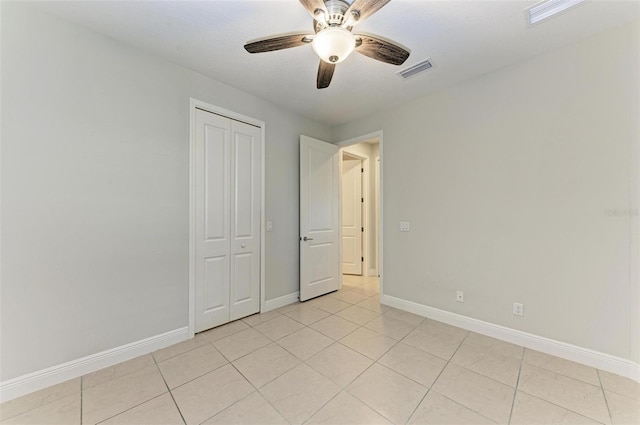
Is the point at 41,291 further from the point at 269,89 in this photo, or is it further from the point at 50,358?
the point at 269,89

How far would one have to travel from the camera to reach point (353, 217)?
498cm

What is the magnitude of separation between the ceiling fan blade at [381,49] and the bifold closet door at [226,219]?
1.72 m

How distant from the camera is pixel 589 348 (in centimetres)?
202

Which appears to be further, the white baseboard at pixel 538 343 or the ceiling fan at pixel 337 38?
the white baseboard at pixel 538 343

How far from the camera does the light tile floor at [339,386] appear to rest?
59.4 inches

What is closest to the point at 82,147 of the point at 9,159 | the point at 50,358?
the point at 9,159

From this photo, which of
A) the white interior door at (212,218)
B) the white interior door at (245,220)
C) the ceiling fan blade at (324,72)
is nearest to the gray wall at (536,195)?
the ceiling fan blade at (324,72)

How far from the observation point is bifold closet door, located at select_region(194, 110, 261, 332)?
102 inches

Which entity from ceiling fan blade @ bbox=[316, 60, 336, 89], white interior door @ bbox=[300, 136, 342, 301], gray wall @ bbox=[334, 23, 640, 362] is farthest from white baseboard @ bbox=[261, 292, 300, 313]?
ceiling fan blade @ bbox=[316, 60, 336, 89]

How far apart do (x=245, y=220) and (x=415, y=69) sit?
2437mm

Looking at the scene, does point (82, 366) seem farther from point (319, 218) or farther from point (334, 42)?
point (334, 42)

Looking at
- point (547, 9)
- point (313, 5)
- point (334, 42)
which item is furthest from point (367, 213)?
point (313, 5)

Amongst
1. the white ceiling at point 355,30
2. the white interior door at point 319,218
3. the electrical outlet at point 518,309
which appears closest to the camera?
the white ceiling at point 355,30

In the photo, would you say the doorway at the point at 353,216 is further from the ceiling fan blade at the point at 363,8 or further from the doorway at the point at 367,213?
the ceiling fan blade at the point at 363,8
